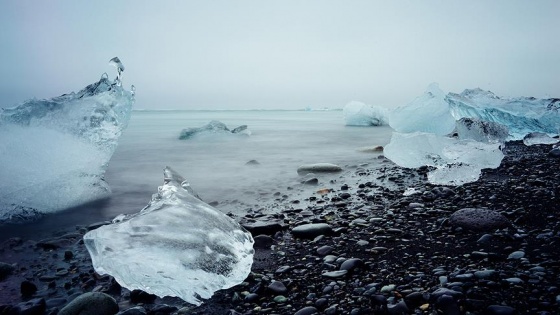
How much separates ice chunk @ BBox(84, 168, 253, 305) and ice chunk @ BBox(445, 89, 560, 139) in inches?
351

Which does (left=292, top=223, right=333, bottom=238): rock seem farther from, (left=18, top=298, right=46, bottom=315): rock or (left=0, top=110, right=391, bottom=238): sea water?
(left=18, top=298, right=46, bottom=315): rock

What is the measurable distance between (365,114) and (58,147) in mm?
16077

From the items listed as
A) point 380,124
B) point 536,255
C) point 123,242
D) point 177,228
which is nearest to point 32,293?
point 123,242

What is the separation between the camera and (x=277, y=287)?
80.0 inches

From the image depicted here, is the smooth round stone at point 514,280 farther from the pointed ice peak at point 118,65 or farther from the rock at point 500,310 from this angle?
the pointed ice peak at point 118,65

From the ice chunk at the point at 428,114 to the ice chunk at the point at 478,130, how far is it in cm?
25

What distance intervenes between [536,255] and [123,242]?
2589 millimetres

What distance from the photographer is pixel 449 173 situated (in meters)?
4.62

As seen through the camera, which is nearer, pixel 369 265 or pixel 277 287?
pixel 277 287

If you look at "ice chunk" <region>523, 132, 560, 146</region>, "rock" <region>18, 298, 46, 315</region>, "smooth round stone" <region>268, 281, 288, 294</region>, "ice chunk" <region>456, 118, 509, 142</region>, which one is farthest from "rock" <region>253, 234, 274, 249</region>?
"ice chunk" <region>523, 132, 560, 146</region>

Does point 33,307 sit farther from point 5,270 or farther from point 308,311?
point 308,311

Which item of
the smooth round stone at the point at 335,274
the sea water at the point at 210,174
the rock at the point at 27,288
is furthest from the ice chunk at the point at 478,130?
the rock at the point at 27,288

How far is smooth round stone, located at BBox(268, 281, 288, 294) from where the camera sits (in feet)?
6.57

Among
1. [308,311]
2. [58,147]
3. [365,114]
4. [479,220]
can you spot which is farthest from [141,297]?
[365,114]
